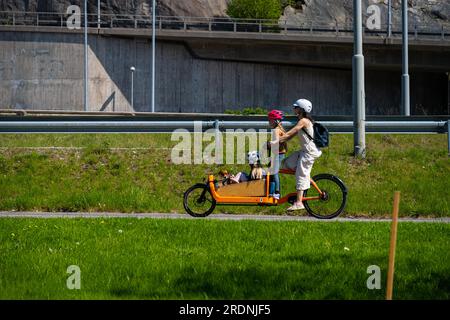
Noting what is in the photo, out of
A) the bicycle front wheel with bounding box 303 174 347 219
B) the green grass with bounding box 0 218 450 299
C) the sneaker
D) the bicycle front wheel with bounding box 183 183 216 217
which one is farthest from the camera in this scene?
the bicycle front wheel with bounding box 183 183 216 217

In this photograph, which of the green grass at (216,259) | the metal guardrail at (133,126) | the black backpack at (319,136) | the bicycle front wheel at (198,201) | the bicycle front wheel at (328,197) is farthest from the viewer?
the metal guardrail at (133,126)

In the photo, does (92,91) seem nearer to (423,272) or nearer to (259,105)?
(259,105)

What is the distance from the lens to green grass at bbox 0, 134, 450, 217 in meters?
14.0

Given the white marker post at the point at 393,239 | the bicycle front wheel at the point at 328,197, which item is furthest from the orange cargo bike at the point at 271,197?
the white marker post at the point at 393,239

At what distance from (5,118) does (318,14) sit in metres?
52.0

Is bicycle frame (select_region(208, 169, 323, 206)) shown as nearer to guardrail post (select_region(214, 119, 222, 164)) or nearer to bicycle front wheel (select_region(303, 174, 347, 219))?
bicycle front wheel (select_region(303, 174, 347, 219))

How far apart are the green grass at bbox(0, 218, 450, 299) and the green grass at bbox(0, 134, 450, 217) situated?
9.17 ft

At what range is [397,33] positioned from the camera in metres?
57.9

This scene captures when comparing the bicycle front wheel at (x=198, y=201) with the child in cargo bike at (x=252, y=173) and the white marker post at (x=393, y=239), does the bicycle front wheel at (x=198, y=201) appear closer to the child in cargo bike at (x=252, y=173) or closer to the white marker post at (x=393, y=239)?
the child in cargo bike at (x=252, y=173)

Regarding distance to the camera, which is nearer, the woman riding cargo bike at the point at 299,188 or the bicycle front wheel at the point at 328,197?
the woman riding cargo bike at the point at 299,188

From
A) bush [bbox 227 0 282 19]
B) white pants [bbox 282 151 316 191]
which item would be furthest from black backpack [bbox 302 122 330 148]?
bush [bbox 227 0 282 19]

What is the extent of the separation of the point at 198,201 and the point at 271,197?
1.21m

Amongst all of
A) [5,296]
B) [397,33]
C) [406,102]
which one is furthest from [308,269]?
[397,33]

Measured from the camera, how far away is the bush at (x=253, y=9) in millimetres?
61531
